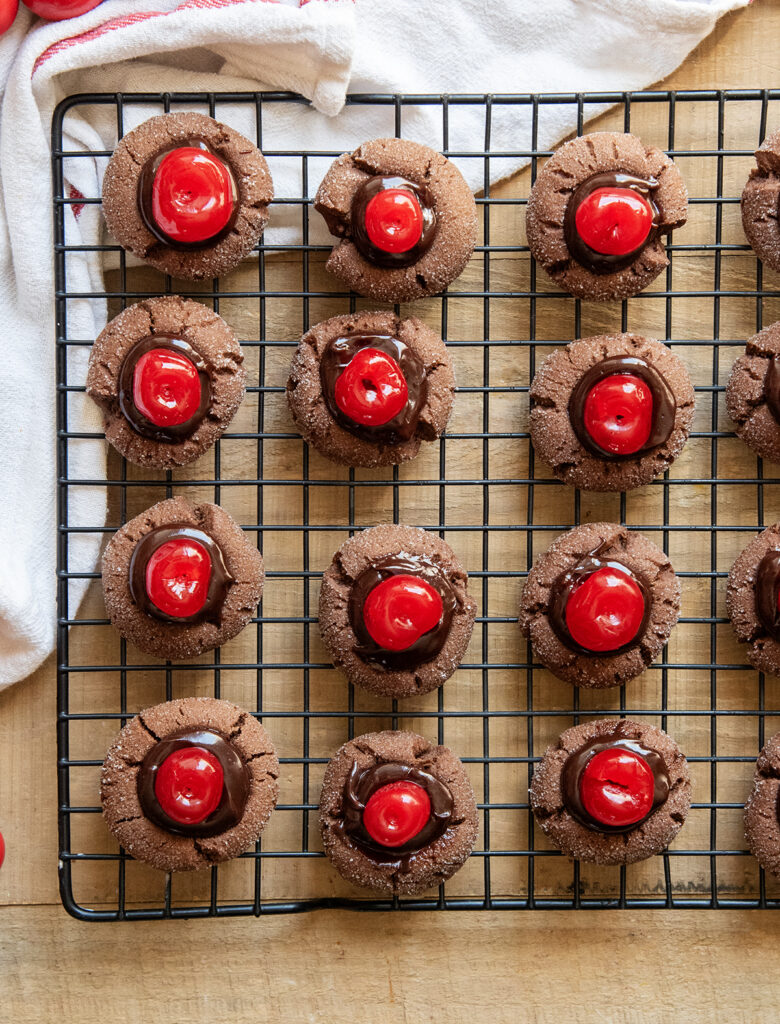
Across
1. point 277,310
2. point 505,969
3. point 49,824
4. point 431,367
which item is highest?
point 277,310

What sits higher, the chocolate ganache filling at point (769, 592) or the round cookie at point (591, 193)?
the round cookie at point (591, 193)

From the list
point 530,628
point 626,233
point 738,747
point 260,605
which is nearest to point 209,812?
point 260,605

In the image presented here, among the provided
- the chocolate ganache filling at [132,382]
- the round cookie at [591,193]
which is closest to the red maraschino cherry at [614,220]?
the round cookie at [591,193]

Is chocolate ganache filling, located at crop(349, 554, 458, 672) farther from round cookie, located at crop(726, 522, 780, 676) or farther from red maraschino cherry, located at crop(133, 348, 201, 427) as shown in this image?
round cookie, located at crop(726, 522, 780, 676)

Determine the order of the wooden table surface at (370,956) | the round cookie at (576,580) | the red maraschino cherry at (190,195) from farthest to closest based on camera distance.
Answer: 1. the wooden table surface at (370,956)
2. the round cookie at (576,580)
3. the red maraschino cherry at (190,195)

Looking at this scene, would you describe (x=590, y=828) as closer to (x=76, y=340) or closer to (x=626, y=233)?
(x=626, y=233)

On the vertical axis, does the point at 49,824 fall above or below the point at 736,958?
above

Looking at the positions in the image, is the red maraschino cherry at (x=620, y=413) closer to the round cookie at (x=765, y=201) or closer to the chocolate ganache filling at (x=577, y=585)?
the chocolate ganache filling at (x=577, y=585)

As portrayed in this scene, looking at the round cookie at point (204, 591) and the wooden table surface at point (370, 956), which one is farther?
the wooden table surface at point (370, 956)

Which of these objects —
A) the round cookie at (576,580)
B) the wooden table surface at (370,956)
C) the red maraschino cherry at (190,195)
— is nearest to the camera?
the red maraschino cherry at (190,195)
